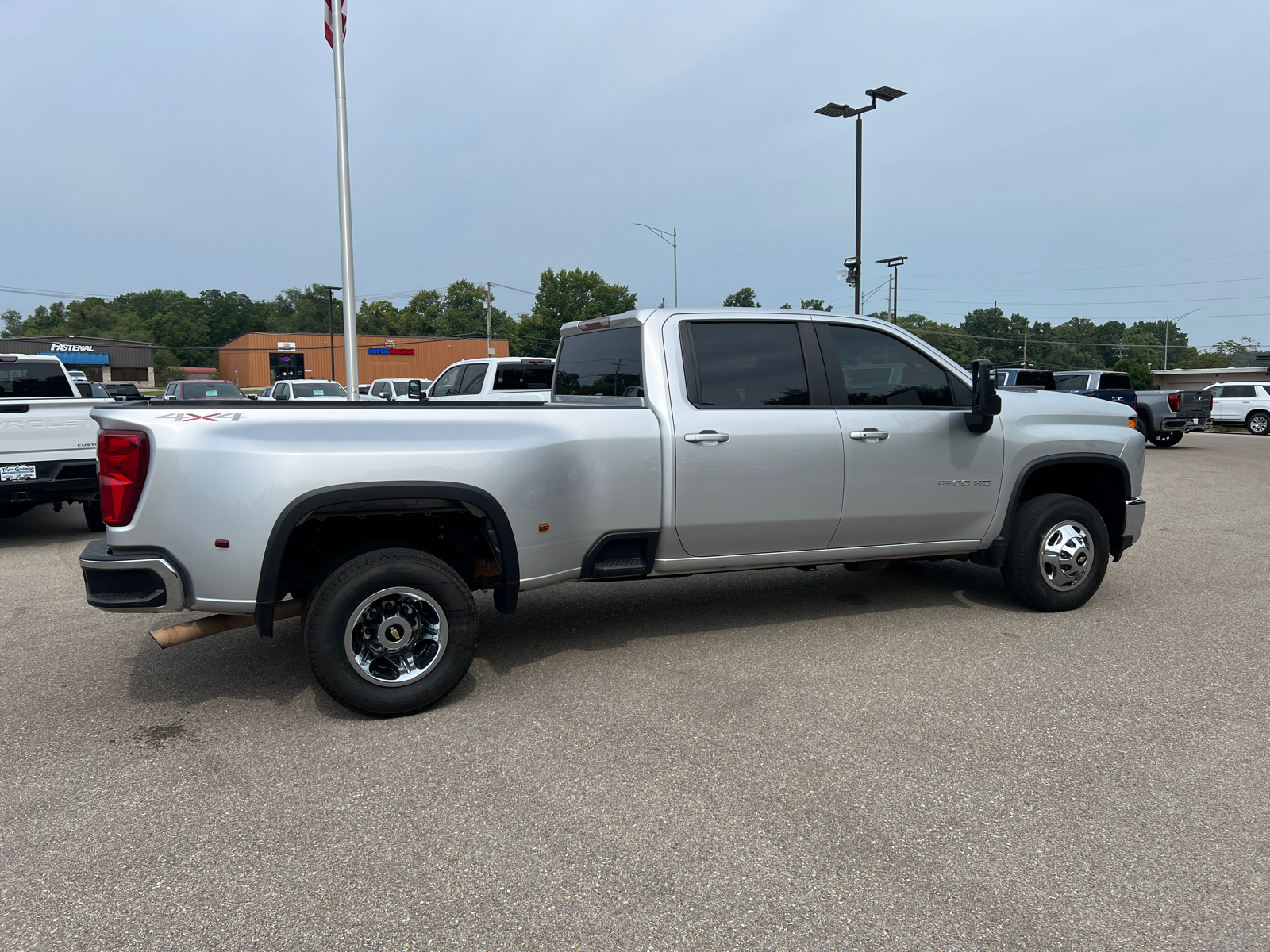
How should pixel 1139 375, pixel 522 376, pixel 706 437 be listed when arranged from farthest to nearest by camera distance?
pixel 1139 375 < pixel 522 376 < pixel 706 437

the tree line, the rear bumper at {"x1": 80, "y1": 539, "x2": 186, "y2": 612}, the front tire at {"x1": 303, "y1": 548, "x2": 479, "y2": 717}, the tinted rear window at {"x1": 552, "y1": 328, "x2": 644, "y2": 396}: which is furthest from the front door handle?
the tree line

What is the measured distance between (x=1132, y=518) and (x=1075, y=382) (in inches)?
774

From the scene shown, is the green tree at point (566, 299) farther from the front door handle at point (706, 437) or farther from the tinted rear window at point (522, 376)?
Result: the front door handle at point (706, 437)

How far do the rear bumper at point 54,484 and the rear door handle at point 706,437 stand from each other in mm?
6655

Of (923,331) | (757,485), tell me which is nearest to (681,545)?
(757,485)

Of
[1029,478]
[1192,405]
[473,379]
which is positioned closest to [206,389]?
[473,379]

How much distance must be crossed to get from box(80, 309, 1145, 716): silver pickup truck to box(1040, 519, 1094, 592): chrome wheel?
0.6 inches

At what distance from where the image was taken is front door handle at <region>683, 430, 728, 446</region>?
483 cm

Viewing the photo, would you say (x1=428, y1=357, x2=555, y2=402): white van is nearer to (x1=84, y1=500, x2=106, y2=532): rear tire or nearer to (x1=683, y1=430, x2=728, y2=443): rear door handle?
(x1=84, y1=500, x2=106, y2=532): rear tire

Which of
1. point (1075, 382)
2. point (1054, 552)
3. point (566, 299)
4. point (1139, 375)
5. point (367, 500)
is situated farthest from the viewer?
point (566, 299)

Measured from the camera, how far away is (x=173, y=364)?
125938 mm

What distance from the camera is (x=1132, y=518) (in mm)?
5980

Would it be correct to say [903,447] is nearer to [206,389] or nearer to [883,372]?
[883,372]

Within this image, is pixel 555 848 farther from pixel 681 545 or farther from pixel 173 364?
pixel 173 364
